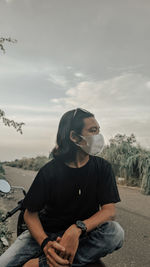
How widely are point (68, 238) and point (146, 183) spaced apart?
7.21 metres

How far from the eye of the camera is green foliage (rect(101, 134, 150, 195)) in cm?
880

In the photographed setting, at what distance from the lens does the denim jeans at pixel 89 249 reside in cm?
173

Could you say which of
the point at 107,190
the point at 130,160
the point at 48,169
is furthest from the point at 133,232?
the point at 130,160

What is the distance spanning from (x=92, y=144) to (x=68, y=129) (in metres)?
0.22

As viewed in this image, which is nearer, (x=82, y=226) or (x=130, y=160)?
(x=82, y=226)

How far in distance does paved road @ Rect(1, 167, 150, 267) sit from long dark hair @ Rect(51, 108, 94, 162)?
2246 mm

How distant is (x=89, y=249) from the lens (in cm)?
176

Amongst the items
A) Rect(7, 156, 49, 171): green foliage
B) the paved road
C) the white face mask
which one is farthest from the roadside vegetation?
Rect(7, 156, 49, 171): green foliage

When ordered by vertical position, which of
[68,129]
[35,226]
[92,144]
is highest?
[68,129]

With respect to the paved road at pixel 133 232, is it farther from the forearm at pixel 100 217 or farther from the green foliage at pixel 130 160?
the forearm at pixel 100 217

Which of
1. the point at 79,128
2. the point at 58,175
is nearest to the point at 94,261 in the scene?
the point at 58,175

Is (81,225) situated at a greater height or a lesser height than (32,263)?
greater

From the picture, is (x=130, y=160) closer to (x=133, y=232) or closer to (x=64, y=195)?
(x=133, y=232)

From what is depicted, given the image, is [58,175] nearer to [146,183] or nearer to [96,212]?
[96,212]
